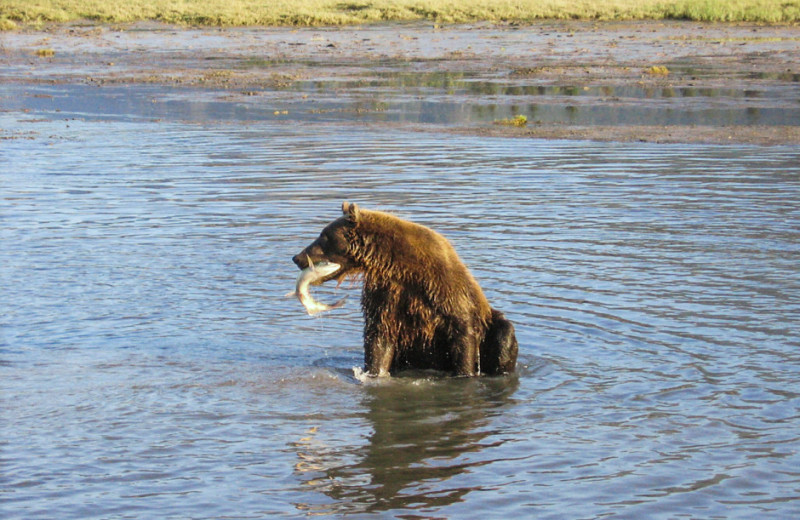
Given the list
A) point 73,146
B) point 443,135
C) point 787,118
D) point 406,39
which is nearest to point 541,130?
point 443,135

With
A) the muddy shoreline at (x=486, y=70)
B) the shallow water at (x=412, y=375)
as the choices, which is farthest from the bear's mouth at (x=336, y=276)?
the muddy shoreline at (x=486, y=70)

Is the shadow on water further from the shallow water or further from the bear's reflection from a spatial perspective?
the bear's reflection

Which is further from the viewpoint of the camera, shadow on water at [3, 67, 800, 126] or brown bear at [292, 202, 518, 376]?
shadow on water at [3, 67, 800, 126]

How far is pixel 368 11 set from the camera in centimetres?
4947

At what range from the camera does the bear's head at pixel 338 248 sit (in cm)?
700

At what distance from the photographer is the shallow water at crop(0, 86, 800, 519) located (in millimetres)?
5523

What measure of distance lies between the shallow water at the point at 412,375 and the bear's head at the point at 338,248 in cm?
80

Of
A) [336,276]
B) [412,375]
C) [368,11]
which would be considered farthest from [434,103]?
[368,11]

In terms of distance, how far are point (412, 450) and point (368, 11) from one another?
45075 millimetres

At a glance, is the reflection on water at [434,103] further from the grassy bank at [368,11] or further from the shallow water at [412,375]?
the grassy bank at [368,11]

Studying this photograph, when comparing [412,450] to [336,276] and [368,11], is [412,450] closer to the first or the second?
[336,276]

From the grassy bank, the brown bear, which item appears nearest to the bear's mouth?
the brown bear

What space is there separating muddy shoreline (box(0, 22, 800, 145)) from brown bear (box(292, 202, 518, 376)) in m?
12.1

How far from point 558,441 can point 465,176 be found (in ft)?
29.6
